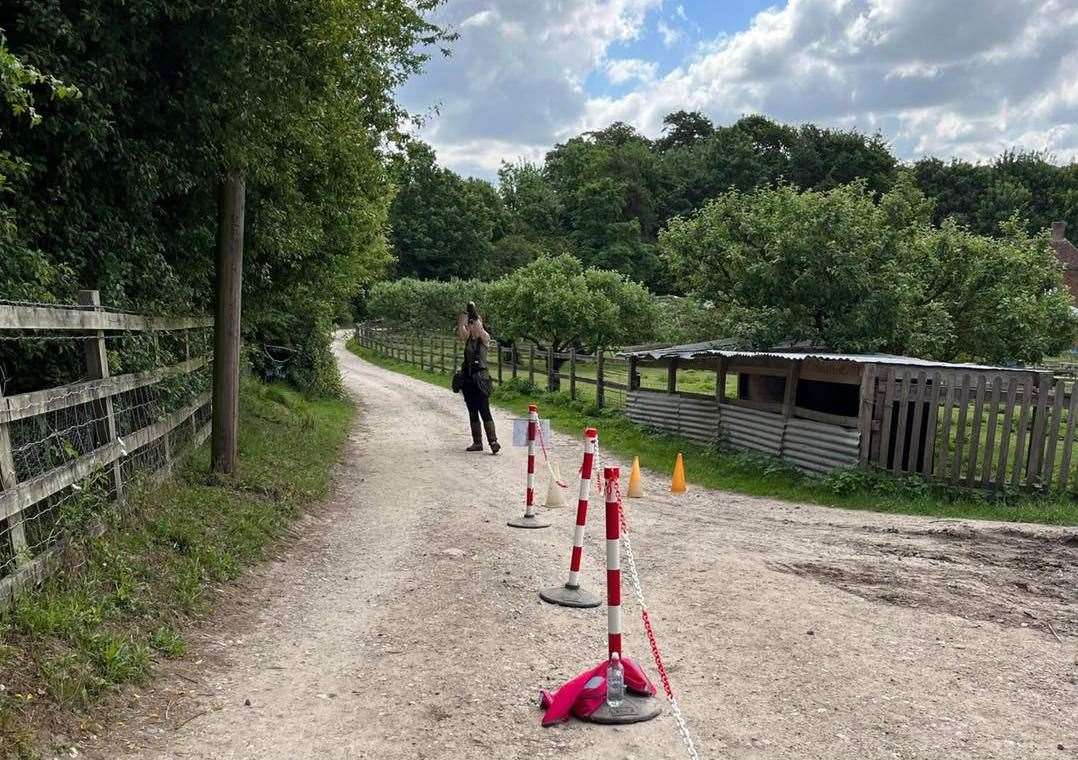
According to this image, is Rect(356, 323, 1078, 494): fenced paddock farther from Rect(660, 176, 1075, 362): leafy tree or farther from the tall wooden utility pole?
the tall wooden utility pole

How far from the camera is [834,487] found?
10234 mm

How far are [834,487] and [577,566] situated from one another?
5643 mm

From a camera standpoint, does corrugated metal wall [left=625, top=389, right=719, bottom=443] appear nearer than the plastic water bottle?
No

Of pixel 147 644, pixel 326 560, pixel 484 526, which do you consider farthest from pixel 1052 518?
pixel 147 644

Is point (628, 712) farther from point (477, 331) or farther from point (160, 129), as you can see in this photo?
point (477, 331)

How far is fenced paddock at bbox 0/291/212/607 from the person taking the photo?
4.29m

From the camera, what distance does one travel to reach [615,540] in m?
4.35

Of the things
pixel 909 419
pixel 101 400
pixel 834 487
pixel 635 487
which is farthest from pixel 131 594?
pixel 909 419

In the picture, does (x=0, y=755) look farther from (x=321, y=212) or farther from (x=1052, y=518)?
(x=1052, y=518)

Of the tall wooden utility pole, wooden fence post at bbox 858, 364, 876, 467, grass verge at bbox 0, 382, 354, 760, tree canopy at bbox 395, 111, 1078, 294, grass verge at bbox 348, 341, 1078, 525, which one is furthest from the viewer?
tree canopy at bbox 395, 111, 1078, 294

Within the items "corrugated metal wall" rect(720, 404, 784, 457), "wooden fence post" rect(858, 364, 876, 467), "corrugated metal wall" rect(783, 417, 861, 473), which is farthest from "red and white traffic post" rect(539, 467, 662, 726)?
"corrugated metal wall" rect(720, 404, 784, 457)

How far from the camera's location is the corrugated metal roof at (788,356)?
10.5 metres

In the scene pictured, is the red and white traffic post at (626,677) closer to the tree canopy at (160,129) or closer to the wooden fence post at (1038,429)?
the tree canopy at (160,129)

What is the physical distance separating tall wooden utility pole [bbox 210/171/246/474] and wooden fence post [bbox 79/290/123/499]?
8.48 ft
